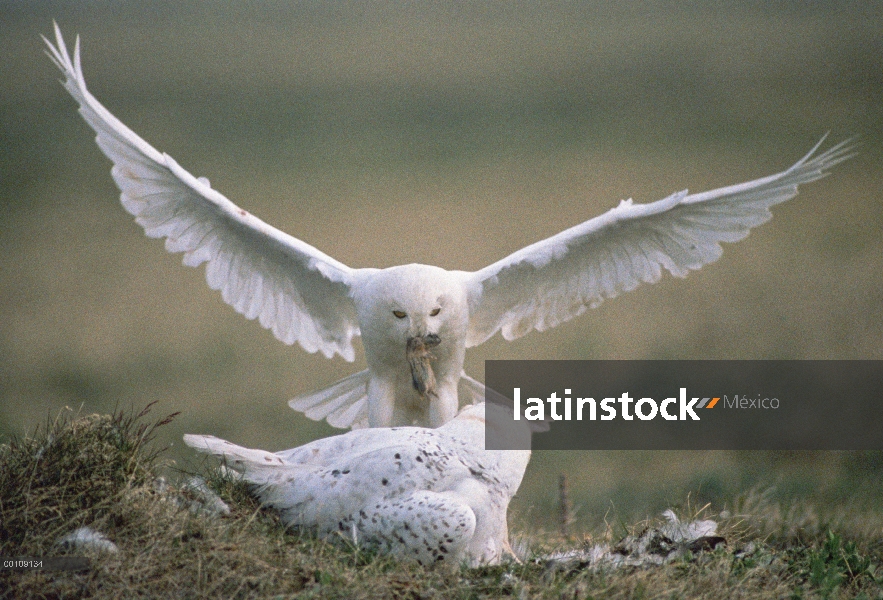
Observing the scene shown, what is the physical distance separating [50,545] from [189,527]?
615 mm

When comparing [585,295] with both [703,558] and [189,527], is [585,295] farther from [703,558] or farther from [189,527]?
[189,527]

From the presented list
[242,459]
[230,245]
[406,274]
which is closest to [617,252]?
[406,274]

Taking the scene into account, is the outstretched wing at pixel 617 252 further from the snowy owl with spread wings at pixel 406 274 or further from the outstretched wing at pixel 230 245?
the outstretched wing at pixel 230 245

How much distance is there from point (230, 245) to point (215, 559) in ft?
11.0

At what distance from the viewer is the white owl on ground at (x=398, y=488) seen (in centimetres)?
549

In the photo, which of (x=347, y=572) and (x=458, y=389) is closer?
(x=347, y=572)

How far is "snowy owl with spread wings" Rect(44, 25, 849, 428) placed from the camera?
23.6 ft

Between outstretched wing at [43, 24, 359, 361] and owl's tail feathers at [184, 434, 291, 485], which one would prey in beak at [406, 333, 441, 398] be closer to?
outstretched wing at [43, 24, 359, 361]

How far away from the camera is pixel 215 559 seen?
16.4 ft

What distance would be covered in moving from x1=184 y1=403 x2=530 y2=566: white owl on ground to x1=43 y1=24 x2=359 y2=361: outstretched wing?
1.87 m

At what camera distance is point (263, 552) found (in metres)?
5.17

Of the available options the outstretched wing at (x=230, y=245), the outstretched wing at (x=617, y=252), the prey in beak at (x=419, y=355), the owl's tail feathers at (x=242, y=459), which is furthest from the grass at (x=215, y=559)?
the outstretched wing at (x=617, y=252)

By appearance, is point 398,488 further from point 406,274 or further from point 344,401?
point 344,401

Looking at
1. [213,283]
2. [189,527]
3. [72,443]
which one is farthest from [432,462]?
[213,283]
